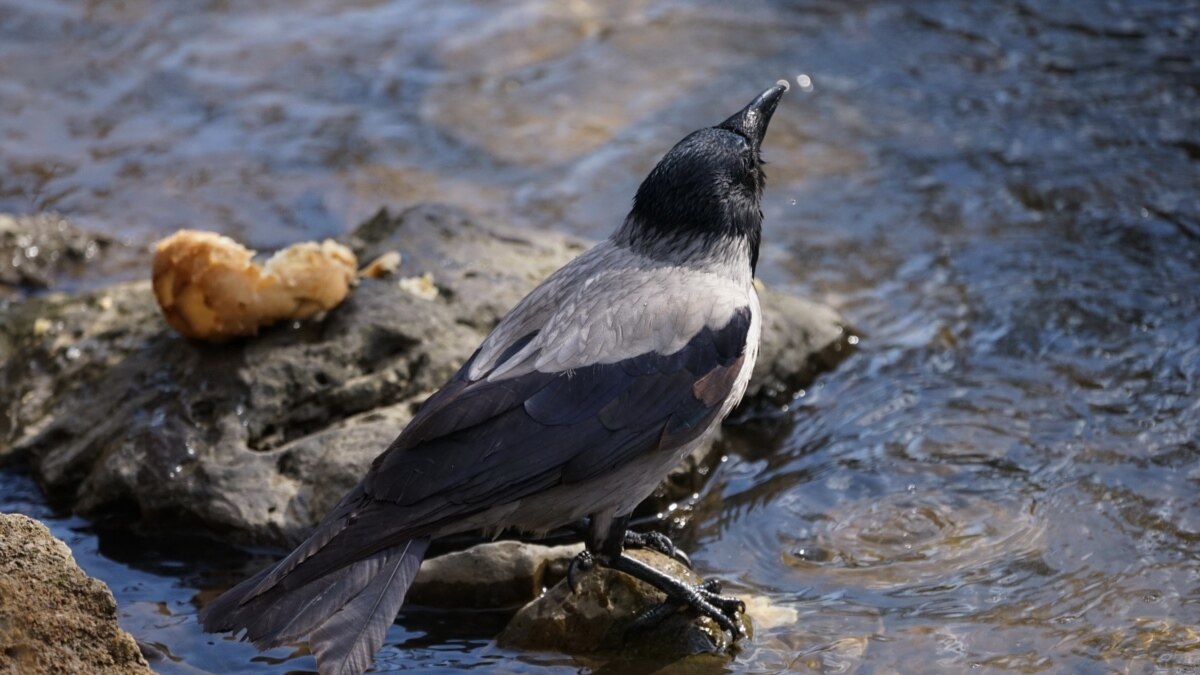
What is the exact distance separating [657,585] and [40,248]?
4.67 meters

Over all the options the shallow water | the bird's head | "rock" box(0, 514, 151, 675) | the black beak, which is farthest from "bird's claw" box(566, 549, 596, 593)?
the black beak

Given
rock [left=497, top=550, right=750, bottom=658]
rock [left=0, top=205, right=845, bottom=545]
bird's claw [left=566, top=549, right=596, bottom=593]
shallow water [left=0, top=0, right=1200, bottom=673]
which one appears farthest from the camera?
rock [left=0, top=205, right=845, bottom=545]

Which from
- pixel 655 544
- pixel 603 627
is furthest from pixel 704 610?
pixel 655 544

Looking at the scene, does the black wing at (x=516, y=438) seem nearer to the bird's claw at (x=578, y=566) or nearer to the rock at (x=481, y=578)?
the bird's claw at (x=578, y=566)

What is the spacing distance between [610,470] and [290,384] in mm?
1708

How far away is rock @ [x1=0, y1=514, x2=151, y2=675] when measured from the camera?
3.71 m

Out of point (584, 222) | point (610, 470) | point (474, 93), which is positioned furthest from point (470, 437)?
point (474, 93)

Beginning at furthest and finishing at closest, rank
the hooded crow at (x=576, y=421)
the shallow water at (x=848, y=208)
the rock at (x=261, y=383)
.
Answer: the rock at (x=261, y=383) < the shallow water at (x=848, y=208) < the hooded crow at (x=576, y=421)

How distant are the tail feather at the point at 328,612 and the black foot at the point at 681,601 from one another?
35.0 inches

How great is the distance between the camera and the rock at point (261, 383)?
5.41m

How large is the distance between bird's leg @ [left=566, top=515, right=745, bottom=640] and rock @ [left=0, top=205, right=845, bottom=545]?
102 cm

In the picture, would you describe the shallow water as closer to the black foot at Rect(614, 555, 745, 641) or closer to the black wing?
the black foot at Rect(614, 555, 745, 641)

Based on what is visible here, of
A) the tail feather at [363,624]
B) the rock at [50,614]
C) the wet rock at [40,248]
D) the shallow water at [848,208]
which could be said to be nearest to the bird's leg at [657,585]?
the shallow water at [848,208]

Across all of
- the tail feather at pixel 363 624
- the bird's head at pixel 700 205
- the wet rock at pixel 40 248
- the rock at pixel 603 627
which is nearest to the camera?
the tail feather at pixel 363 624
